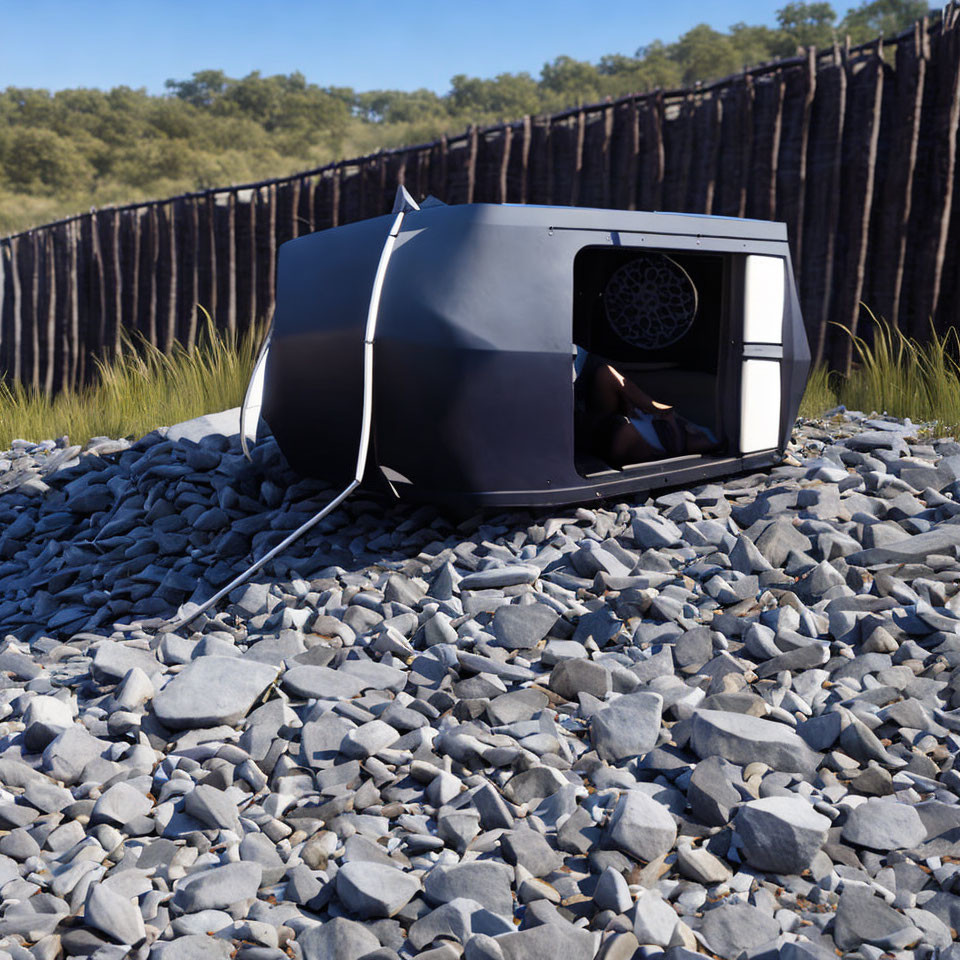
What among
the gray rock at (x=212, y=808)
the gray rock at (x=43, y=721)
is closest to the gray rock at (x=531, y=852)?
the gray rock at (x=212, y=808)

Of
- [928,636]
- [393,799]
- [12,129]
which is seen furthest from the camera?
[12,129]

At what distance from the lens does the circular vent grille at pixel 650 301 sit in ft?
14.4

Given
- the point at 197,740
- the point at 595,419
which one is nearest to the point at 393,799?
the point at 197,740

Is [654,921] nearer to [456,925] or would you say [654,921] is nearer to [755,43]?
[456,925]

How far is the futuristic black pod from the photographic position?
11.0ft

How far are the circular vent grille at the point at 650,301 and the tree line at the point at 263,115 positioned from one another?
91.3 ft

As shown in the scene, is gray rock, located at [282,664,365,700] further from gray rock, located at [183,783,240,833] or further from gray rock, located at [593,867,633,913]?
gray rock, located at [593,867,633,913]

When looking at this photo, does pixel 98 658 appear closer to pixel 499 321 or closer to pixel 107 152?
pixel 499 321

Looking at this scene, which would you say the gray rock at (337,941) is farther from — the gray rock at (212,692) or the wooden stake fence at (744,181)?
the wooden stake fence at (744,181)

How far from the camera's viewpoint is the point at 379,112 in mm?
62594

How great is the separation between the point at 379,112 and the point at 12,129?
29405mm

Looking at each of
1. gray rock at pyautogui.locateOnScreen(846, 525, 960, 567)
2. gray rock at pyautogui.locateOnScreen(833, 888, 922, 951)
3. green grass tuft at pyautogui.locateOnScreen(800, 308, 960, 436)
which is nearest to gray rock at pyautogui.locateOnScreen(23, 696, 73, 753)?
gray rock at pyautogui.locateOnScreen(833, 888, 922, 951)

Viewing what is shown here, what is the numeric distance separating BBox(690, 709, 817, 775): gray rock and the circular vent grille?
8.45 feet

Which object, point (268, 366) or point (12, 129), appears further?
point (12, 129)
